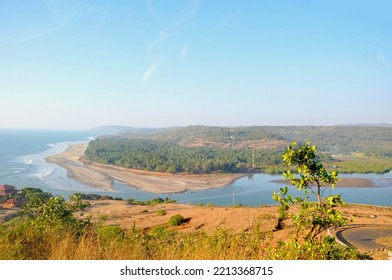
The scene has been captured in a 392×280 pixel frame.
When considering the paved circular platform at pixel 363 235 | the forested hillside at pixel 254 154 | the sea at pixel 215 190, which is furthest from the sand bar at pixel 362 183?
the paved circular platform at pixel 363 235

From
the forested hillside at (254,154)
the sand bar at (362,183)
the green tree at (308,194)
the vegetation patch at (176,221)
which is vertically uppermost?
the green tree at (308,194)

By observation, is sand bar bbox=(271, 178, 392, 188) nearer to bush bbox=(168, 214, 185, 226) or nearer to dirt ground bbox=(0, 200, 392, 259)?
dirt ground bbox=(0, 200, 392, 259)

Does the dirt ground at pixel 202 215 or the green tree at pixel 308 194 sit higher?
the green tree at pixel 308 194

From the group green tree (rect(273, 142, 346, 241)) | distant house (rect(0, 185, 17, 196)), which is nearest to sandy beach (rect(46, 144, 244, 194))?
distant house (rect(0, 185, 17, 196))

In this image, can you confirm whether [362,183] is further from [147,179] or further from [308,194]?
[308,194]

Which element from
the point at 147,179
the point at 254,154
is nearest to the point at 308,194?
the point at 147,179

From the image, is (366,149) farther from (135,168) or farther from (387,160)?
(135,168)

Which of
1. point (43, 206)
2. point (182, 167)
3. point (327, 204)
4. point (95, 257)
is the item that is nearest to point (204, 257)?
point (95, 257)

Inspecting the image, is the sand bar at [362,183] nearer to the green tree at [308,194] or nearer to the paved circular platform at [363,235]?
the paved circular platform at [363,235]
